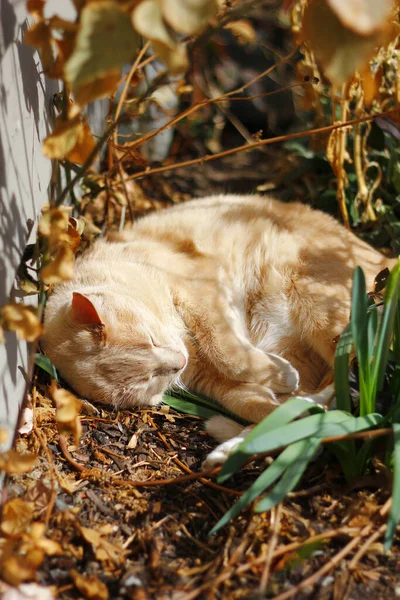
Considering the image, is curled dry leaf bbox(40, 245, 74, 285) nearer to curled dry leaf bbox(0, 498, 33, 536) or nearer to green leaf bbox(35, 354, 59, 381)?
curled dry leaf bbox(0, 498, 33, 536)

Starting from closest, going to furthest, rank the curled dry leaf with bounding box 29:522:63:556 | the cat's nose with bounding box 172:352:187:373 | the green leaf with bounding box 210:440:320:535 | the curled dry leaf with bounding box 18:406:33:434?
the curled dry leaf with bounding box 29:522:63:556 → the green leaf with bounding box 210:440:320:535 → the curled dry leaf with bounding box 18:406:33:434 → the cat's nose with bounding box 172:352:187:373

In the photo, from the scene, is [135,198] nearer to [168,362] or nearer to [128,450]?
[168,362]

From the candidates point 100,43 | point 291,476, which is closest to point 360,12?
point 100,43

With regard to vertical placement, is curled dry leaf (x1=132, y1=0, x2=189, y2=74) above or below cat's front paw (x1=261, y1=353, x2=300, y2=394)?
above

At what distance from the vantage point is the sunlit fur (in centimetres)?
259

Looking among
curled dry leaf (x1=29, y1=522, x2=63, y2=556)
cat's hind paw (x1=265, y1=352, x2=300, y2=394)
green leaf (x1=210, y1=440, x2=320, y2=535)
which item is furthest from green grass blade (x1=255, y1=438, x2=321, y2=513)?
cat's hind paw (x1=265, y1=352, x2=300, y2=394)

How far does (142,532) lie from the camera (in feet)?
6.42

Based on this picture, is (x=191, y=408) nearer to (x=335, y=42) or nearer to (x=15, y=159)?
(x=15, y=159)

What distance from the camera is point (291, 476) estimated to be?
185 cm

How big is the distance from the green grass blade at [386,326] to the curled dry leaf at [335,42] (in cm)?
85

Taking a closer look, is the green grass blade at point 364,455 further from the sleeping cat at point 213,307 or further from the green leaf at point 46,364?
the green leaf at point 46,364

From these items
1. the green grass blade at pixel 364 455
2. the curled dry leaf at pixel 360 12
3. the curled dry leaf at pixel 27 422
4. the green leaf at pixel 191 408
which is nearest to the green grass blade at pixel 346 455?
the green grass blade at pixel 364 455

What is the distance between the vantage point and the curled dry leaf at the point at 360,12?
4.28 feet

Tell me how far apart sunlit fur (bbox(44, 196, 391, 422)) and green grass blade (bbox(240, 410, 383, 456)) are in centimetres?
62
